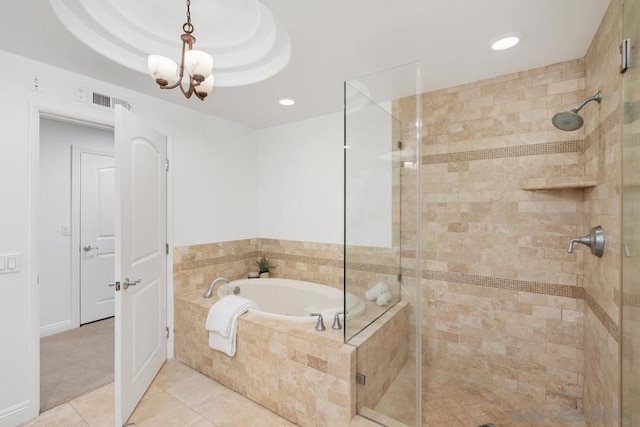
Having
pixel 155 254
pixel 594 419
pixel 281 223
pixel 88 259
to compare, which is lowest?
pixel 594 419

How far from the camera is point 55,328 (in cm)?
319

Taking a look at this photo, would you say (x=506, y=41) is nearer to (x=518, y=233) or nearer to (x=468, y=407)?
(x=518, y=233)

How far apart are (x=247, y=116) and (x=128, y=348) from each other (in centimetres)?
234

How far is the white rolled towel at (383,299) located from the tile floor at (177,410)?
717 mm

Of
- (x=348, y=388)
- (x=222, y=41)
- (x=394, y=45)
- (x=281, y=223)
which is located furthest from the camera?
(x=281, y=223)

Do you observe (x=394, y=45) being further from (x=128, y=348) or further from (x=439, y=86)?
(x=128, y=348)

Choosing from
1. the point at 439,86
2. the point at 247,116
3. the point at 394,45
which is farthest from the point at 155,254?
the point at 439,86

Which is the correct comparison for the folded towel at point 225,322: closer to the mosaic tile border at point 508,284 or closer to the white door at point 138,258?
the white door at point 138,258

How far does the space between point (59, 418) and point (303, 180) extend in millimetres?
2673

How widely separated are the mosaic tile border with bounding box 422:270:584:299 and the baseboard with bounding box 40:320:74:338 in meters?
3.91

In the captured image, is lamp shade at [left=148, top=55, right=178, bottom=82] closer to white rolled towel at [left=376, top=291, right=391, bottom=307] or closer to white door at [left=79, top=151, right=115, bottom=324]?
white rolled towel at [left=376, top=291, right=391, bottom=307]

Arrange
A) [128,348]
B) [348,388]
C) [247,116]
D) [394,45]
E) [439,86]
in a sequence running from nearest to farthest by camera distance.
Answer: [348,388] → [394,45] → [128,348] → [439,86] → [247,116]

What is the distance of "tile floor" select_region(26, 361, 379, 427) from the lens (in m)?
1.87

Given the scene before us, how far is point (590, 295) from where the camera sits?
178 centimetres
